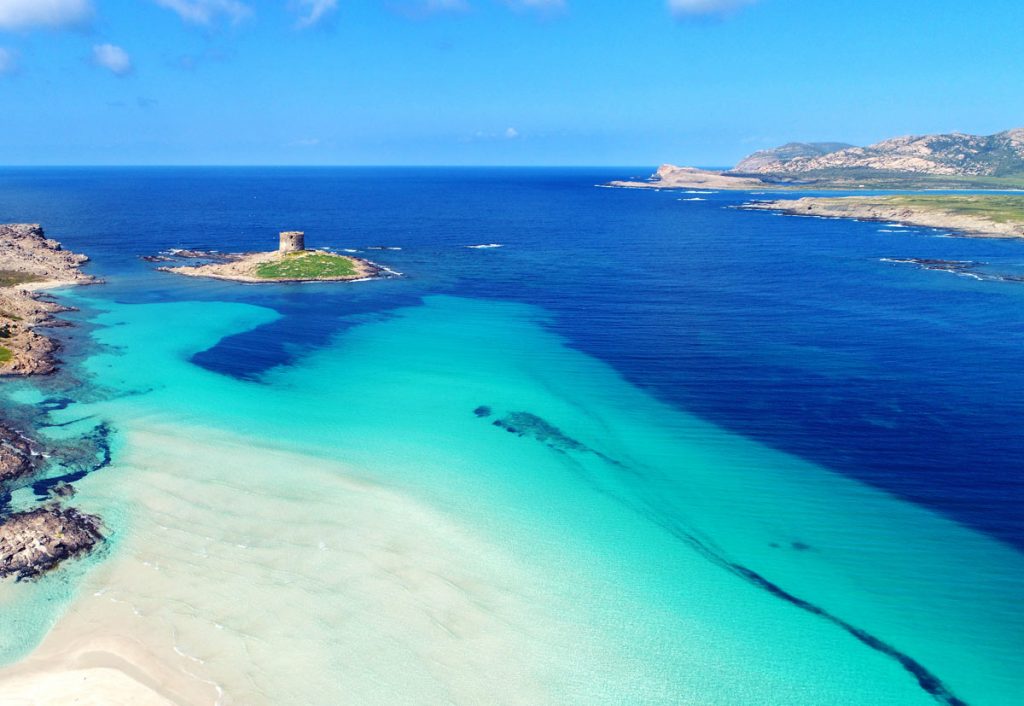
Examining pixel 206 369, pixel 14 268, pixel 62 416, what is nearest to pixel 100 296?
pixel 14 268

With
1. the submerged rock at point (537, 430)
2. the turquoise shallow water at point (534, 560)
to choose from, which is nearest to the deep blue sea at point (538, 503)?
the turquoise shallow water at point (534, 560)

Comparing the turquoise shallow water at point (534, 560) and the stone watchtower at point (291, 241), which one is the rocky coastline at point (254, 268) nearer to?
the stone watchtower at point (291, 241)

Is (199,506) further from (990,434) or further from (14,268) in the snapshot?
(14,268)

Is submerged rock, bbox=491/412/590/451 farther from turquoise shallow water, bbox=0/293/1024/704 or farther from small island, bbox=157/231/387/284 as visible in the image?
small island, bbox=157/231/387/284

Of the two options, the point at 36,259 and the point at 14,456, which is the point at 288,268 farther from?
the point at 14,456

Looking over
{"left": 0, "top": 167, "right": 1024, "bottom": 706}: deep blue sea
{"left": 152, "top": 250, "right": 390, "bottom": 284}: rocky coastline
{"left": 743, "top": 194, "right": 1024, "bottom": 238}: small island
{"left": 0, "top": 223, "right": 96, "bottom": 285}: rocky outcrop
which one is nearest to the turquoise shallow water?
{"left": 0, "top": 167, "right": 1024, "bottom": 706}: deep blue sea

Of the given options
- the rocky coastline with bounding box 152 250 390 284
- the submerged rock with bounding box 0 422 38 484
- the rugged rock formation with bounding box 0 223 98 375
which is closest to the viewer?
the submerged rock with bounding box 0 422 38 484
